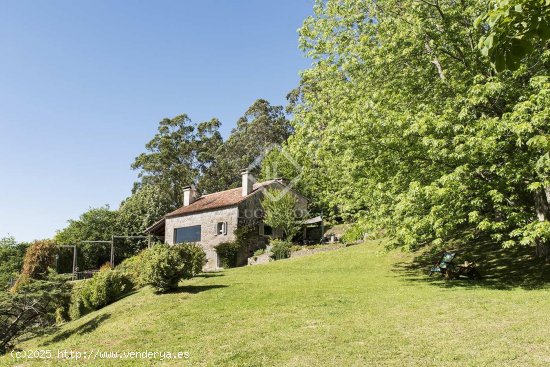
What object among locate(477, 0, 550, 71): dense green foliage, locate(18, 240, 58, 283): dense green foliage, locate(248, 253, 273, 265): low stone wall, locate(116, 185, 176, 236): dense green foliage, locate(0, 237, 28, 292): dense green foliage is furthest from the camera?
locate(116, 185, 176, 236): dense green foliage

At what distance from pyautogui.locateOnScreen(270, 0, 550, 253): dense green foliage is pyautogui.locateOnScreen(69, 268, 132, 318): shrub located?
10.6 metres

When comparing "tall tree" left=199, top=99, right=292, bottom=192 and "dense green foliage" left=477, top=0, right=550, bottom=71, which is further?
"tall tree" left=199, top=99, right=292, bottom=192

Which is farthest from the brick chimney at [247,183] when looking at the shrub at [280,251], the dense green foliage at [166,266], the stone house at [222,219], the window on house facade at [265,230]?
the dense green foliage at [166,266]

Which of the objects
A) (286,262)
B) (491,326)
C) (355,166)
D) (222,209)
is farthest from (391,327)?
(222,209)

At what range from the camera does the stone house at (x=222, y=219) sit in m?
34.4

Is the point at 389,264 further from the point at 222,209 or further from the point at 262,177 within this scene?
the point at 262,177

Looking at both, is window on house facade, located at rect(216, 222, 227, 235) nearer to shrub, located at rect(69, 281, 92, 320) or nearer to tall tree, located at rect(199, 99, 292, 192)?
shrub, located at rect(69, 281, 92, 320)

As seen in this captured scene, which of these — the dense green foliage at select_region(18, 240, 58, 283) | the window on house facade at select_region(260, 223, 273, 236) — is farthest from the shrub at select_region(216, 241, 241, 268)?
the dense green foliage at select_region(18, 240, 58, 283)

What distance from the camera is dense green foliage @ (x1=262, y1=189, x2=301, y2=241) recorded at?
33.5m

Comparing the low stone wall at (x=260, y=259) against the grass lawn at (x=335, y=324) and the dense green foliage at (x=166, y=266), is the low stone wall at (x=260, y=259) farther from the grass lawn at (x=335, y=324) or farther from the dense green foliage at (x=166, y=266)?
the dense green foliage at (x=166, y=266)

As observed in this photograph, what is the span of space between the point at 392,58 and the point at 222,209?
2331 centimetres

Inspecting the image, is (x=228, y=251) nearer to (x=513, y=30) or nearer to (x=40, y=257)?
(x=40, y=257)

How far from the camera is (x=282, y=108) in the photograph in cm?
6581

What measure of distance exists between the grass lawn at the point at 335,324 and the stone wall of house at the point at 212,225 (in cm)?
1612
